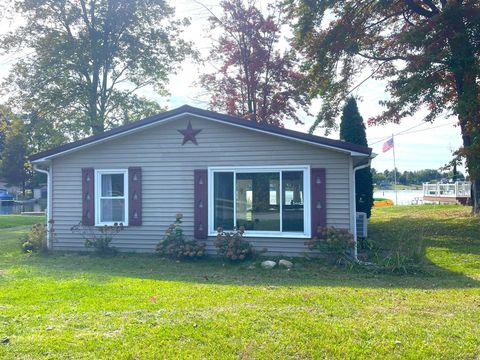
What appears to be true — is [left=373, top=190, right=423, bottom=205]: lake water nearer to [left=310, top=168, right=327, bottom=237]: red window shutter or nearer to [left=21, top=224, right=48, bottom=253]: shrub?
[left=310, top=168, right=327, bottom=237]: red window shutter

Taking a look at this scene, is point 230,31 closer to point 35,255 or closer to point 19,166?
point 35,255

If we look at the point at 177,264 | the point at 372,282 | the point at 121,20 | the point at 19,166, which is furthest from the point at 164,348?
the point at 19,166

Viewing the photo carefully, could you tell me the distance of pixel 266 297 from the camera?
5988 mm

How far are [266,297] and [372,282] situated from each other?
88.4 inches

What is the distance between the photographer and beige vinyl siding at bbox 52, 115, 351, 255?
9508 millimetres

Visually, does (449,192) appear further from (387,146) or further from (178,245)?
(178,245)

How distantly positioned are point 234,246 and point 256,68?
1319 centimetres

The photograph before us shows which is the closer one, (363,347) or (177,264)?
(363,347)

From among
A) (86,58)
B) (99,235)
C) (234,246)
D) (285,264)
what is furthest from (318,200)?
(86,58)

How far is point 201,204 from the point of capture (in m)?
10.1

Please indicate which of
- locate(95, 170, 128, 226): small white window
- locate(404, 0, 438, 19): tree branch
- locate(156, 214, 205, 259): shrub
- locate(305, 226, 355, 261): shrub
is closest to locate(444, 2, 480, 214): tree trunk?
locate(404, 0, 438, 19): tree branch

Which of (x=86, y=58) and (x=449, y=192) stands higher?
(x=86, y=58)

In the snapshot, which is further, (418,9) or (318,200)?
(418,9)

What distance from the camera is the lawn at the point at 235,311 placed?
4.08 metres
